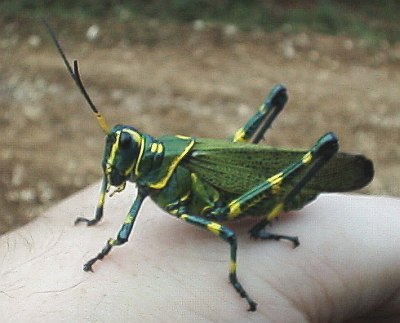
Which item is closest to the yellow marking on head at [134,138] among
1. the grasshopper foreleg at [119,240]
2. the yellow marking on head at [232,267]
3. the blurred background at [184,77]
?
the grasshopper foreleg at [119,240]

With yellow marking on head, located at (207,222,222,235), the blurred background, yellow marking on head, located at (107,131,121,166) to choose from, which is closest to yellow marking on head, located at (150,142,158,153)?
yellow marking on head, located at (107,131,121,166)

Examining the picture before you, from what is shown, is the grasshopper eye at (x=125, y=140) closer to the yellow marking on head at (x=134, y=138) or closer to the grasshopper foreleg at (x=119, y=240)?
the yellow marking on head at (x=134, y=138)

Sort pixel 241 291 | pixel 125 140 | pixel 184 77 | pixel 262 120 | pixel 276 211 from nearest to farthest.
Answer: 1. pixel 241 291
2. pixel 125 140
3. pixel 276 211
4. pixel 262 120
5. pixel 184 77

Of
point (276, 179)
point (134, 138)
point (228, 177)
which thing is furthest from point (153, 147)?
point (276, 179)

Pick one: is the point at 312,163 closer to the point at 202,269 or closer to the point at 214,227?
the point at 214,227

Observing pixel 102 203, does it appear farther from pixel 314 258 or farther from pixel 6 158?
pixel 6 158

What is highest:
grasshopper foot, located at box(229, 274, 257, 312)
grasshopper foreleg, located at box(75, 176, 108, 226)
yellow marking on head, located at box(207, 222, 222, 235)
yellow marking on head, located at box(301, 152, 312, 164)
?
yellow marking on head, located at box(301, 152, 312, 164)

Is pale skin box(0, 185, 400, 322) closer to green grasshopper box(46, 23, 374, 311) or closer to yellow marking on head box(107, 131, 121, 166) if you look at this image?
green grasshopper box(46, 23, 374, 311)
